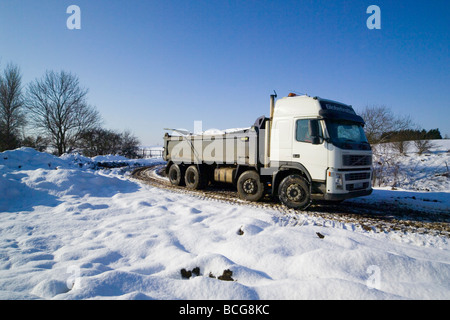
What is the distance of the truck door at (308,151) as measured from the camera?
211 inches

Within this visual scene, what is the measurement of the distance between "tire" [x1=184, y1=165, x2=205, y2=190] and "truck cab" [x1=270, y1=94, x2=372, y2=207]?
4055 mm

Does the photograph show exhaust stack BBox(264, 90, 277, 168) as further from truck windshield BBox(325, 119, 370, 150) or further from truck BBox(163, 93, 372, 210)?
truck windshield BBox(325, 119, 370, 150)

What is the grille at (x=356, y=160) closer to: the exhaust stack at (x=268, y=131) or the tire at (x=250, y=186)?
the exhaust stack at (x=268, y=131)

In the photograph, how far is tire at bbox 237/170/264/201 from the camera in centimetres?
686

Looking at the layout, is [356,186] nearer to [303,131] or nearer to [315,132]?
[315,132]

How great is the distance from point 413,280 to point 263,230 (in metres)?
2.26

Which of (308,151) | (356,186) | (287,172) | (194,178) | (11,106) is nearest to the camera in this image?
(356,186)

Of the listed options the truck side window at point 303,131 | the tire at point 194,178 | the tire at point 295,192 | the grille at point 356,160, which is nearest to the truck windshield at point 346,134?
the grille at point 356,160

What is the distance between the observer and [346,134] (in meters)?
5.64

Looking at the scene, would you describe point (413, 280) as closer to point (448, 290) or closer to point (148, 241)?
point (448, 290)

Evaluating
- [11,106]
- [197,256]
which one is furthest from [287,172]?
[11,106]

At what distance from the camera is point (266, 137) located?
668 cm

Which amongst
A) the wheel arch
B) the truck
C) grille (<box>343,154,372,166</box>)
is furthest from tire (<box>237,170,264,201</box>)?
grille (<box>343,154,372,166</box>)

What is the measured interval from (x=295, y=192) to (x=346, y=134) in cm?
217
